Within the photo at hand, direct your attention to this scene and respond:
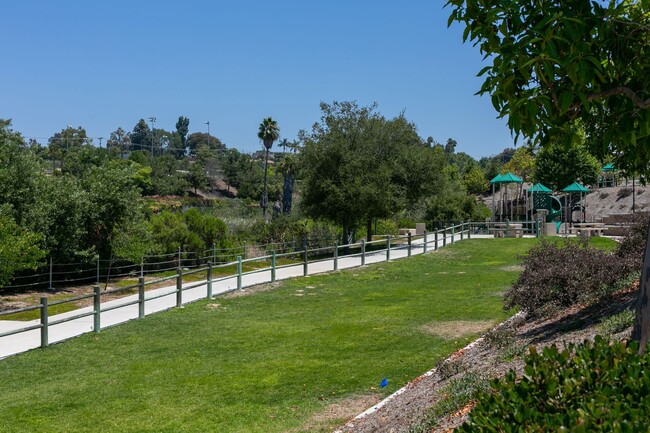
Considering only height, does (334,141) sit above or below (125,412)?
above

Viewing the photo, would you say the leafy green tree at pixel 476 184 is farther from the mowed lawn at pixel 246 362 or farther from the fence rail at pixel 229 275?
the mowed lawn at pixel 246 362

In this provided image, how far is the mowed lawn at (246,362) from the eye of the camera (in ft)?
30.7

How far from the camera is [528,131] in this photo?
18.6 feet

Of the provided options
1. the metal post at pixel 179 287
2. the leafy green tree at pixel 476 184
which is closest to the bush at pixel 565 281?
the metal post at pixel 179 287

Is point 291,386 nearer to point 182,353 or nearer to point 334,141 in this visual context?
point 182,353

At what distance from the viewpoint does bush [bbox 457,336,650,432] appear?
10.9ft

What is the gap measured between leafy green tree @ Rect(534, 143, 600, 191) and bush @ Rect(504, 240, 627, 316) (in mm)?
51924

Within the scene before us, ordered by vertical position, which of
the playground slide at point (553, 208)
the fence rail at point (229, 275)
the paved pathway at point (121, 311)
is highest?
the playground slide at point (553, 208)

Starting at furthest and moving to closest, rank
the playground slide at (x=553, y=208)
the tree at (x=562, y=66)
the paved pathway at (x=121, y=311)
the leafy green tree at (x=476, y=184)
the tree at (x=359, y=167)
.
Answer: the leafy green tree at (x=476, y=184) < the playground slide at (x=553, y=208) < the tree at (x=359, y=167) < the paved pathway at (x=121, y=311) < the tree at (x=562, y=66)

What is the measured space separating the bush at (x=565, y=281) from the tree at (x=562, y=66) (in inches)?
211

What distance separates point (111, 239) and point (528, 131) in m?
24.8

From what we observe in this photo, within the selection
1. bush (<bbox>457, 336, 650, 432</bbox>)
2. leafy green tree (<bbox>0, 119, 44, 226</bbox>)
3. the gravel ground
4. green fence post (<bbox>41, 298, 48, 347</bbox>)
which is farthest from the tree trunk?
leafy green tree (<bbox>0, 119, 44, 226</bbox>)

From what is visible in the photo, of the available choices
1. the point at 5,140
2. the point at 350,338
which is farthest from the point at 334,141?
the point at 350,338

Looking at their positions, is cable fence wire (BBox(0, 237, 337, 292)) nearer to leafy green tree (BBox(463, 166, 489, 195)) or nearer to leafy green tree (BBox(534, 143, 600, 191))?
leafy green tree (BBox(534, 143, 600, 191))
